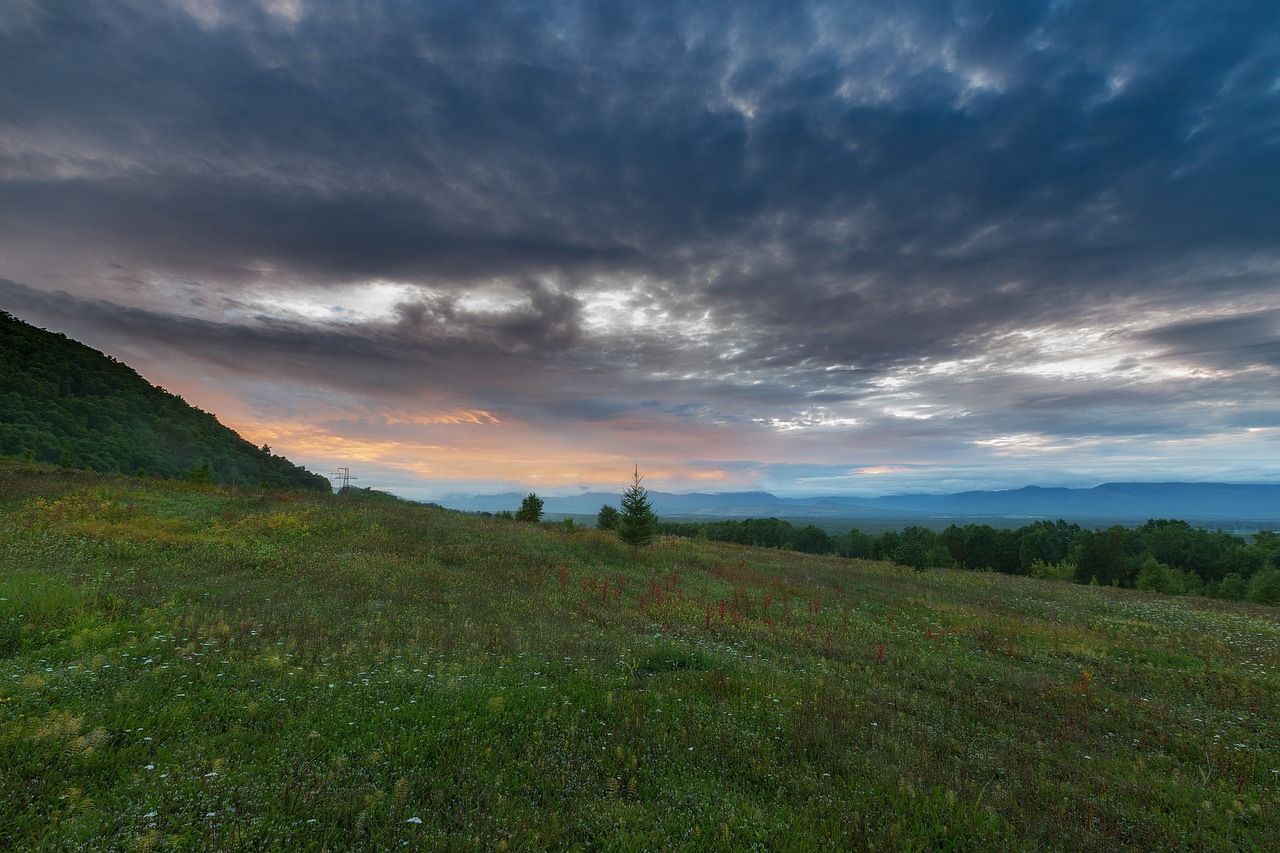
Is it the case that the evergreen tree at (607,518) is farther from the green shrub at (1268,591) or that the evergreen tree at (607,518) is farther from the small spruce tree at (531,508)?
the green shrub at (1268,591)

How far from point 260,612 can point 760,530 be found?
114m

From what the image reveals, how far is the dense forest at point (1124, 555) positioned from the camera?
54938 millimetres

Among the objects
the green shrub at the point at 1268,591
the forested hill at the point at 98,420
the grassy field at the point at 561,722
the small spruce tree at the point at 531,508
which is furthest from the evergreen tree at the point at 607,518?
the green shrub at the point at 1268,591

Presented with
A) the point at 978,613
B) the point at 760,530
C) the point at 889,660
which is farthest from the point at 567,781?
the point at 760,530

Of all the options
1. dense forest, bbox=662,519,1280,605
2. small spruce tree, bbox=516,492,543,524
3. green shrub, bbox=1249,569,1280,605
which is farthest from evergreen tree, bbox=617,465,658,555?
green shrub, bbox=1249,569,1280,605

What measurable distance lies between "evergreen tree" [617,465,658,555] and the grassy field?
39.8 feet

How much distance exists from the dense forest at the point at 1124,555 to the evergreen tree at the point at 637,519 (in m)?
Answer: 28.2

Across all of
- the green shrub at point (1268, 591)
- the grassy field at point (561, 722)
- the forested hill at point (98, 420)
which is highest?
the forested hill at point (98, 420)

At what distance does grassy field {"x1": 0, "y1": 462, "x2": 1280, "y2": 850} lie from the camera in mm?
4836

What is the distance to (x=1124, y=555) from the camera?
66.4 metres

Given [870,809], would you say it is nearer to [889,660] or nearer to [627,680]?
[627,680]

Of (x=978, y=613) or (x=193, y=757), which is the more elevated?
(x=193, y=757)

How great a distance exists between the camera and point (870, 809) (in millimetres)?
5461

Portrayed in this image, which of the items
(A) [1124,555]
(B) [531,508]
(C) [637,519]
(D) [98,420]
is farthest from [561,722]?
(A) [1124,555]
